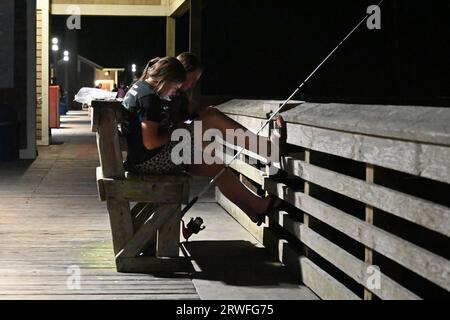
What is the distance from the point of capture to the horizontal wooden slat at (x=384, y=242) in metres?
2.73

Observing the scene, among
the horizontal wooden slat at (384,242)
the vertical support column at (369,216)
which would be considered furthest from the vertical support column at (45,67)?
the vertical support column at (369,216)

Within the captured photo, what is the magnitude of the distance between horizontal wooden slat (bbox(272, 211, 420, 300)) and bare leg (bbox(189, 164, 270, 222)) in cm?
12

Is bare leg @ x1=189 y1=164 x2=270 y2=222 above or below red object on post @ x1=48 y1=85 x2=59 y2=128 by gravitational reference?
below

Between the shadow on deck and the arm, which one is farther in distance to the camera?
the arm

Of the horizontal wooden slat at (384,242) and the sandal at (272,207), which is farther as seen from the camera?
the sandal at (272,207)

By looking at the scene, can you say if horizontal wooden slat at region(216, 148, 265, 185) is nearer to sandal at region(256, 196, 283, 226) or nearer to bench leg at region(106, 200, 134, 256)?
sandal at region(256, 196, 283, 226)

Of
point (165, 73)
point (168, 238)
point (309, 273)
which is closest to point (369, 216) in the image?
point (309, 273)

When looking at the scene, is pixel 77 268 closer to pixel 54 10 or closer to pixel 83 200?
pixel 83 200

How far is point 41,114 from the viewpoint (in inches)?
565

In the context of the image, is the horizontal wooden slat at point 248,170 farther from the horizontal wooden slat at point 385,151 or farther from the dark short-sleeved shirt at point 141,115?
the horizontal wooden slat at point 385,151

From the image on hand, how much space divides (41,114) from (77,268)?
392 inches

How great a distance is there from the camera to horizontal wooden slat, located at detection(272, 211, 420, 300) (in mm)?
3145

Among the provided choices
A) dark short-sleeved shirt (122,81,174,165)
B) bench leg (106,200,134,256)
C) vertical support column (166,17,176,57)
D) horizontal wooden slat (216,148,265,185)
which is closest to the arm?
dark short-sleeved shirt (122,81,174,165)

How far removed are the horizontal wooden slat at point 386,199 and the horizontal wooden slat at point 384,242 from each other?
0.34 ft
